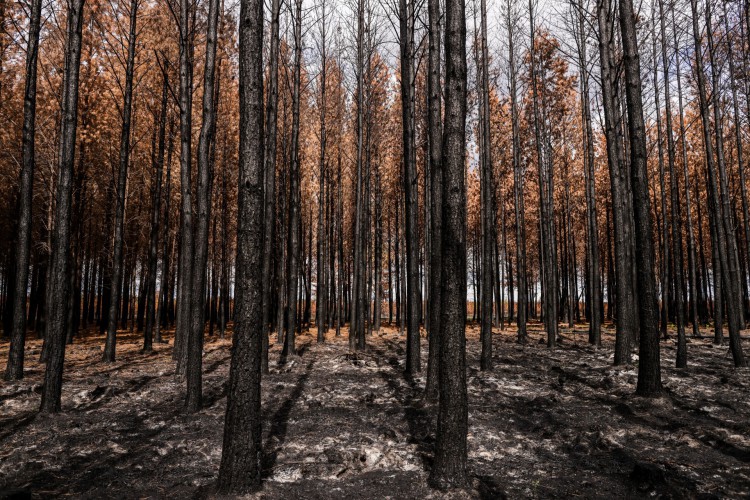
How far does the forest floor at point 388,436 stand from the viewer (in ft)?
13.1

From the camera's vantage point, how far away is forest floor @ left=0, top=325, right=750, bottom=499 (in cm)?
398

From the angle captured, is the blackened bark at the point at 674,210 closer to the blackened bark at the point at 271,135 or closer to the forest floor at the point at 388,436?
the forest floor at the point at 388,436

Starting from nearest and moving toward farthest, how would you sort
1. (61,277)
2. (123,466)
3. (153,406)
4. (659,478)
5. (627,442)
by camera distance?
(659,478) < (123,466) < (627,442) < (61,277) < (153,406)

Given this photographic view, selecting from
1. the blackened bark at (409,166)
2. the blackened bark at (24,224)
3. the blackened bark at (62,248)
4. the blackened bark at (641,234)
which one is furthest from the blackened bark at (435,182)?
the blackened bark at (24,224)

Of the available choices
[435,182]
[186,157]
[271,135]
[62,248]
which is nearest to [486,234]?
[435,182]

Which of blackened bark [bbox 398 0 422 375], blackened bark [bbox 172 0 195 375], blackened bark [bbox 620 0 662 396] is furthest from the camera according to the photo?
blackened bark [bbox 398 0 422 375]

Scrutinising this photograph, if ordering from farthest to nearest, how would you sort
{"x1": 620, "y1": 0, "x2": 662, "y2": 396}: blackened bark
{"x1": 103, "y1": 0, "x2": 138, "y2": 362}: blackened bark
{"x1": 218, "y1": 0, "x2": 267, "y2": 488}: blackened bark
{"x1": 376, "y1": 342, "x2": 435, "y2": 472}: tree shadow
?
1. {"x1": 103, "y1": 0, "x2": 138, "y2": 362}: blackened bark
2. {"x1": 620, "y1": 0, "x2": 662, "y2": 396}: blackened bark
3. {"x1": 376, "y1": 342, "x2": 435, "y2": 472}: tree shadow
4. {"x1": 218, "y1": 0, "x2": 267, "y2": 488}: blackened bark

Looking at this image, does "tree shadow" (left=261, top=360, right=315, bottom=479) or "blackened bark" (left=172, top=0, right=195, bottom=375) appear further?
"blackened bark" (left=172, top=0, right=195, bottom=375)

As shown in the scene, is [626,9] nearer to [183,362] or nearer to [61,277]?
[61,277]

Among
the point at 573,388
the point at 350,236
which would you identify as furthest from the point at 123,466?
the point at 350,236

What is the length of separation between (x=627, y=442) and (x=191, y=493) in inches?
190

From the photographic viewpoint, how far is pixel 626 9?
704cm

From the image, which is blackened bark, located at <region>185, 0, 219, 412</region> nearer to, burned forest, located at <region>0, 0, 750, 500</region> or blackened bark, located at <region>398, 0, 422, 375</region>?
burned forest, located at <region>0, 0, 750, 500</region>

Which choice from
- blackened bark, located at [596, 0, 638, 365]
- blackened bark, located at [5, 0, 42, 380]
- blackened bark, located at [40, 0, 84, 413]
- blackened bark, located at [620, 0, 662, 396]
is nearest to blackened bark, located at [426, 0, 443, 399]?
blackened bark, located at [620, 0, 662, 396]
